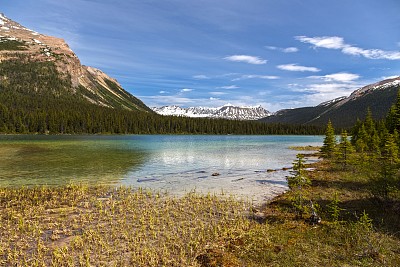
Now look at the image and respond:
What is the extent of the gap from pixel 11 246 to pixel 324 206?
2137 cm

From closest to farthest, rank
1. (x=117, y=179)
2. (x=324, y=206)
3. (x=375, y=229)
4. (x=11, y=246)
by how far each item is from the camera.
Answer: (x=11, y=246) → (x=375, y=229) → (x=324, y=206) → (x=117, y=179)

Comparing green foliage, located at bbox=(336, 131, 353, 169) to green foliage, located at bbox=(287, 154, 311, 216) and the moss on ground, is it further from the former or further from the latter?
green foliage, located at bbox=(287, 154, 311, 216)

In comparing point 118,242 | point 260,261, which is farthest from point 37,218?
point 260,261

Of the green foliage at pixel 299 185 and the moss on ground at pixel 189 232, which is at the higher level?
the green foliage at pixel 299 185

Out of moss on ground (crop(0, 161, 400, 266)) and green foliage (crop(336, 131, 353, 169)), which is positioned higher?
green foliage (crop(336, 131, 353, 169))

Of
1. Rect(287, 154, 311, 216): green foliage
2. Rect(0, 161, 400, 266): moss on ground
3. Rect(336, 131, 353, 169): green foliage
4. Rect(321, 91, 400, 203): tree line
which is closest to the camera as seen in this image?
Rect(0, 161, 400, 266): moss on ground

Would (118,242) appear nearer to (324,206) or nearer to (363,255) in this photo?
(363,255)

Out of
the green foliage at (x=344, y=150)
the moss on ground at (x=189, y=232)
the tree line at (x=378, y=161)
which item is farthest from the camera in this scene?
the green foliage at (x=344, y=150)

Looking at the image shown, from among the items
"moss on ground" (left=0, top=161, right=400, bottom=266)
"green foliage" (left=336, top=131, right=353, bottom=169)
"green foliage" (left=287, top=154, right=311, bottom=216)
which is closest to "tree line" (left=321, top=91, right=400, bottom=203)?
"green foliage" (left=336, top=131, right=353, bottom=169)

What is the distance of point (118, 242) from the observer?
15.1 metres

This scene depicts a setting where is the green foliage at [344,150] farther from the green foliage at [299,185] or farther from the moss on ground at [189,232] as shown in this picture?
the green foliage at [299,185]

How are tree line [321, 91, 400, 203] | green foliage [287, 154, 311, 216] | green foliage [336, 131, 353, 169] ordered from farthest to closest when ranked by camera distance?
green foliage [336, 131, 353, 169], tree line [321, 91, 400, 203], green foliage [287, 154, 311, 216]

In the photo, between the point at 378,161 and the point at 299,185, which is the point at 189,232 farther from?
the point at 378,161

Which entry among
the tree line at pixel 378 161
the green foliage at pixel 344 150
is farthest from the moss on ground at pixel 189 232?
the green foliage at pixel 344 150
